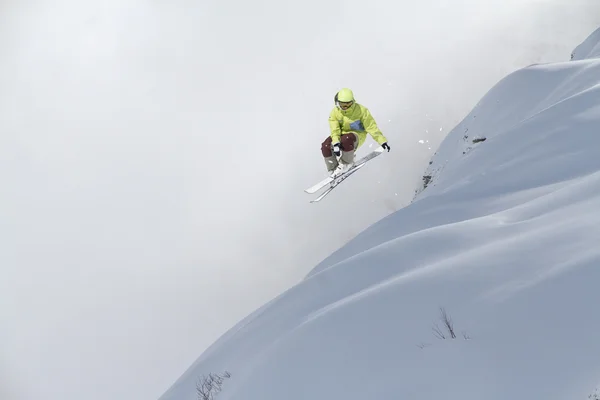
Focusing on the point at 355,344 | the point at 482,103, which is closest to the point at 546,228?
the point at 355,344

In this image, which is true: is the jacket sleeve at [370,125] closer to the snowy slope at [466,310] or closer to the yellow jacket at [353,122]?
the yellow jacket at [353,122]

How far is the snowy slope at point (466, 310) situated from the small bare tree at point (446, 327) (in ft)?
0.21

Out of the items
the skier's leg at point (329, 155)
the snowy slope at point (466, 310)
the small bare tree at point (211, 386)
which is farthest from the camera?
the skier's leg at point (329, 155)

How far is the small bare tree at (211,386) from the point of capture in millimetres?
7344

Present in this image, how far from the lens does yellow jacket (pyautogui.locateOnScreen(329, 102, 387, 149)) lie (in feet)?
51.5

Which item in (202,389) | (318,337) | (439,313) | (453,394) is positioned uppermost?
(202,389)

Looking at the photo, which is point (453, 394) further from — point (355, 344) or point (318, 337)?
point (318, 337)

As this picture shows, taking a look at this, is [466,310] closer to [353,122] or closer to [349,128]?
[353,122]

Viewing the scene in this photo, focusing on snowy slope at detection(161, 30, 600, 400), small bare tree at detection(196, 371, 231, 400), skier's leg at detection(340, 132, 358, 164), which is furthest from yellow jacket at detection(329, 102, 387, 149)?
→ small bare tree at detection(196, 371, 231, 400)

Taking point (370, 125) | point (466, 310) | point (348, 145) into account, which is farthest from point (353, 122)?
point (466, 310)

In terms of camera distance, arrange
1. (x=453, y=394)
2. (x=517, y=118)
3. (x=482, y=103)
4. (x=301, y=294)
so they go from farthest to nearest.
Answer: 1. (x=482, y=103)
2. (x=517, y=118)
3. (x=301, y=294)
4. (x=453, y=394)

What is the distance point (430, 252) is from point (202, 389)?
11.2 ft

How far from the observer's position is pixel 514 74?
28.7 meters


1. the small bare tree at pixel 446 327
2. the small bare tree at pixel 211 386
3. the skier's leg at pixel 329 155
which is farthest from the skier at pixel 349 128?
the small bare tree at pixel 446 327
